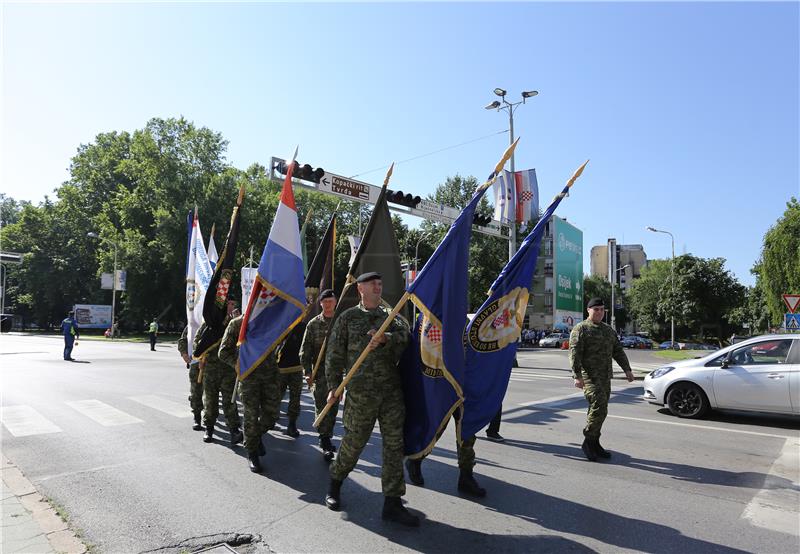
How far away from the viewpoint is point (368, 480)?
5422 mm

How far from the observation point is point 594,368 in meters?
6.22

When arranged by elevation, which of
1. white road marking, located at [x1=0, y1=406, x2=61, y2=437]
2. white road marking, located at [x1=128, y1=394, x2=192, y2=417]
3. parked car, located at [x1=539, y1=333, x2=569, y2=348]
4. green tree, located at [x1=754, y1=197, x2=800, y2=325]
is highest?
green tree, located at [x1=754, y1=197, x2=800, y2=325]

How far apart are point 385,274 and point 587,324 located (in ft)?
8.67

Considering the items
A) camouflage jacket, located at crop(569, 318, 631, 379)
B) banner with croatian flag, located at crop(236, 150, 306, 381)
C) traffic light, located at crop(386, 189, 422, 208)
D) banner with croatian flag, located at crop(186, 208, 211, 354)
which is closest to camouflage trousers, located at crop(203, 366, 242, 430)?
banner with croatian flag, located at crop(236, 150, 306, 381)

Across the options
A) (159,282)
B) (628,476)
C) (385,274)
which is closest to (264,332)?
(385,274)

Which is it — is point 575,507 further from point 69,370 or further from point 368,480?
point 69,370

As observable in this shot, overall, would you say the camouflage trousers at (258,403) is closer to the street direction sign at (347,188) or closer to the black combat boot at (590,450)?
the black combat boot at (590,450)

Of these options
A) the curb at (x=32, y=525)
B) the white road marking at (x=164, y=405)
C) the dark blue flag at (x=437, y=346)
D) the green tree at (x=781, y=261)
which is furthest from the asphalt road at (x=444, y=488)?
the green tree at (x=781, y=261)

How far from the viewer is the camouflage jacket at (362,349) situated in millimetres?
4438

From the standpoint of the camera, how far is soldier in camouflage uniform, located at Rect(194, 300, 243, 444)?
7.06m

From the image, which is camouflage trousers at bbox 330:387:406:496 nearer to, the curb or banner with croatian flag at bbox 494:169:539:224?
the curb

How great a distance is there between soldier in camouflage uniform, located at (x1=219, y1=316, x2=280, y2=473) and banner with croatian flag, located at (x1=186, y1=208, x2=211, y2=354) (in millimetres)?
2638

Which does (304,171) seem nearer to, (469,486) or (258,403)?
(258,403)

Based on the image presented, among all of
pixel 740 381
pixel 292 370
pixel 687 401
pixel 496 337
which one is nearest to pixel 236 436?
pixel 292 370
